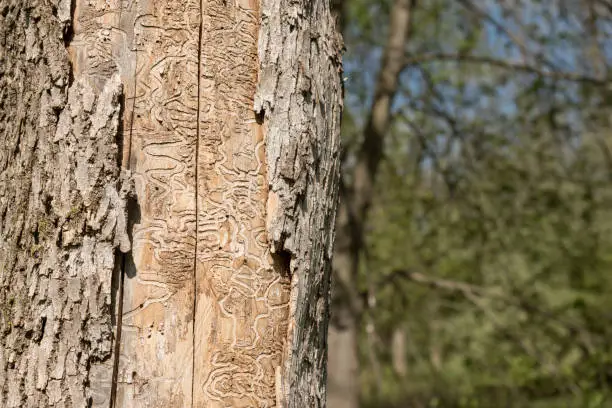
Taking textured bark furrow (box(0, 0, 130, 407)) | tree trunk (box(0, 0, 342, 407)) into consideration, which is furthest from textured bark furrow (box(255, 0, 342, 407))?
textured bark furrow (box(0, 0, 130, 407))

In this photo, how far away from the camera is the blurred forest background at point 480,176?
18.4 ft

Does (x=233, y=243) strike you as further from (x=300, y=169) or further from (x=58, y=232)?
(x=58, y=232)

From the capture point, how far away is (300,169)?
61.2 inches

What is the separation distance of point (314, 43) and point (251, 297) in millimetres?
553

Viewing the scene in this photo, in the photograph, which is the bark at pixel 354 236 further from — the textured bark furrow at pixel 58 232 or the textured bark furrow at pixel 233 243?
the textured bark furrow at pixel 58 232

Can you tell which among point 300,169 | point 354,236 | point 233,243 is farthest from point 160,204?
point 354,236

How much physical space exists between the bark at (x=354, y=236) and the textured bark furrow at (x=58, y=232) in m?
4.17

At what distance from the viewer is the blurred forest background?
5602mm

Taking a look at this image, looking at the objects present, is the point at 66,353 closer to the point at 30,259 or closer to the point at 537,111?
the point at 30,259

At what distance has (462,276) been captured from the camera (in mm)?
8195

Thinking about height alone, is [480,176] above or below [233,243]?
above

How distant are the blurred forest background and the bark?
0.03 feet

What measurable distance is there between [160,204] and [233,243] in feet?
0.54

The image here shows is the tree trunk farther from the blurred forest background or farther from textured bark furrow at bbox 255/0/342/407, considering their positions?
the blurred forest background
